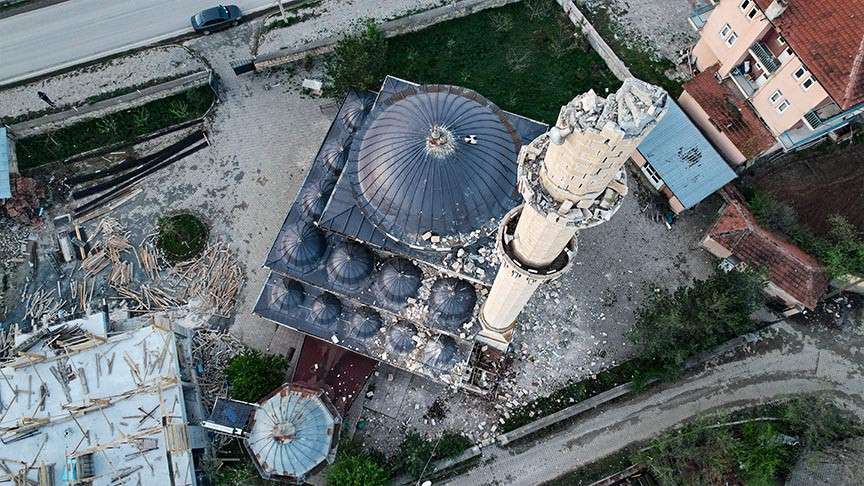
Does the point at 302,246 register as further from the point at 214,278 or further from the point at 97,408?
the point at 97,408

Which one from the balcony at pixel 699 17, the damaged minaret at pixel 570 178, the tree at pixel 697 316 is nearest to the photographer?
the damaged minaret at pixel 570 178

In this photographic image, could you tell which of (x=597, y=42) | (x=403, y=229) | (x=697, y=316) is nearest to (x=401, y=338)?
(x=403, y=229)

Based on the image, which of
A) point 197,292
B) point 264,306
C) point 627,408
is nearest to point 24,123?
point 197,292

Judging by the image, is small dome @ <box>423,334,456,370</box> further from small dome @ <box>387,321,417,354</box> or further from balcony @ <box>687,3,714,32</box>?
balcony @ <box>687,3,714,32</box>

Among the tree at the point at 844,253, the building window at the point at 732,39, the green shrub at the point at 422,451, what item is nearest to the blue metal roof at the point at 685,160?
the building window at the point at 732,39

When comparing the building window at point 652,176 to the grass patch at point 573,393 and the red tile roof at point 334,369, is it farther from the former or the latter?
the red tile roof at point 334,369
